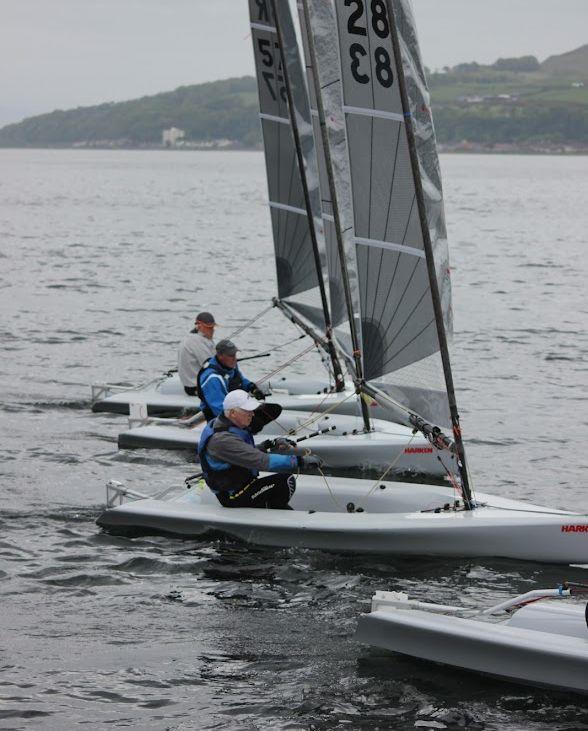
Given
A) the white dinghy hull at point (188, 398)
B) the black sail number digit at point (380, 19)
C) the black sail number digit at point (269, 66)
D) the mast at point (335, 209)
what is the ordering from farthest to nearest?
1. the black sail number digit at point (269, 66)
2. the white dinghy hull at point (188, 398)
3. the mast at point (335, 209)
4. the black sail number digit at point (380, 19)

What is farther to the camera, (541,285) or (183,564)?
(541,285)

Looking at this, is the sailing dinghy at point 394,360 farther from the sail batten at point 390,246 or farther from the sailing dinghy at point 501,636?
the sailing dinghy at point 501,636

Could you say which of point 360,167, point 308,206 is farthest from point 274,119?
point 360,167

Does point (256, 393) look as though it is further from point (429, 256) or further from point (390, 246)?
point (429, 256)

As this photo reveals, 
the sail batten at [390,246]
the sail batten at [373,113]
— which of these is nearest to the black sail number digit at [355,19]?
the sail batten at [373,113]

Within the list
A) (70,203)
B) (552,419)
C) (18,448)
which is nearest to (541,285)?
(552,419)

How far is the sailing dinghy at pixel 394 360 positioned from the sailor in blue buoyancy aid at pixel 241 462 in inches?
7.2

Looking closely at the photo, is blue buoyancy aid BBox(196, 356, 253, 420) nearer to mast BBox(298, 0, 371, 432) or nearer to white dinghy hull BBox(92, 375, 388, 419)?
mast BBox(298, 0, 371, 432)

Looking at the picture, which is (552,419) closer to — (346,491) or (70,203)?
(346,491)

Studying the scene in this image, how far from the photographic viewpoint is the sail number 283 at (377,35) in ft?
34.9

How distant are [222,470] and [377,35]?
4.17m

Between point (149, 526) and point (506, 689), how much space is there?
4.52 meters

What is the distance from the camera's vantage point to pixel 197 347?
1586 centimetres

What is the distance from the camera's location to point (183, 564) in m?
11.3
